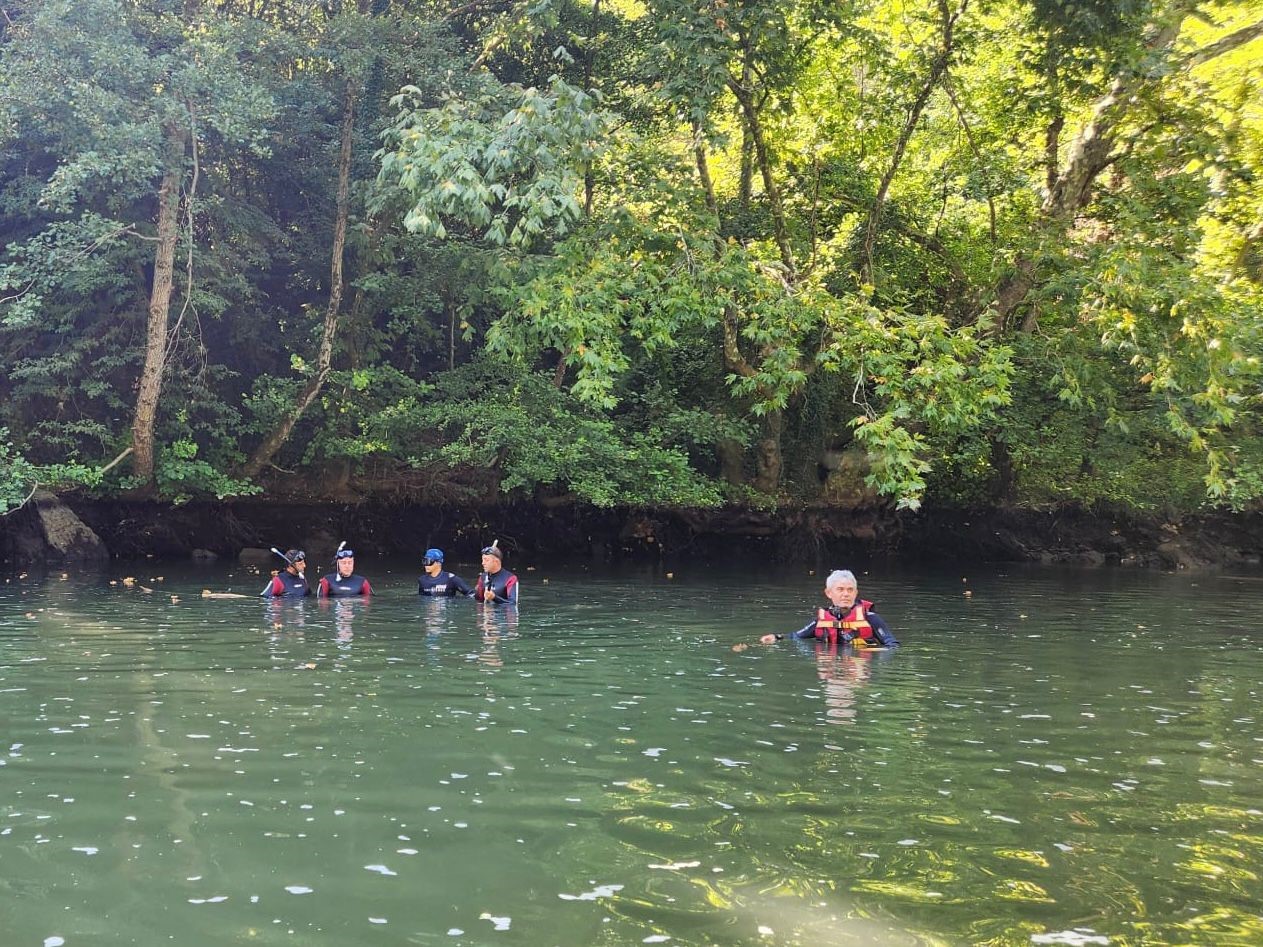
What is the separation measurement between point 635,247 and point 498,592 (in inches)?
238

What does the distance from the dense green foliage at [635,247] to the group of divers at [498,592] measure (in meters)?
3.26

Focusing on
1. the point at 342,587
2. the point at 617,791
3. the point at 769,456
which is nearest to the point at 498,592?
the point at 342,587

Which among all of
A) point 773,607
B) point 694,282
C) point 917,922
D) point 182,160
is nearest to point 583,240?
point 694,282

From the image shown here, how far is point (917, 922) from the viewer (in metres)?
4.78

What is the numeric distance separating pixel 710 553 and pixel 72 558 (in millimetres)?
16596

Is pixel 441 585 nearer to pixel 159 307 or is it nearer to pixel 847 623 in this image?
pixel 847 623

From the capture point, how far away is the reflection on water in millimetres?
4883

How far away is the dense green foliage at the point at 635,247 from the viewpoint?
18219mm

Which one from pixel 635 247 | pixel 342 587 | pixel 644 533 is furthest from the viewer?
pixel 644 533

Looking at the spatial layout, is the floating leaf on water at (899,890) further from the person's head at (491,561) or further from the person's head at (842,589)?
the person's head at (491,561)

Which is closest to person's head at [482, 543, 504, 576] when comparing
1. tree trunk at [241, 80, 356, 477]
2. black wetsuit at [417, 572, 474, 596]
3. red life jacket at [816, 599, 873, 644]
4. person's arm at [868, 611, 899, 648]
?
black wetsuit at [417, 572, 474, 596]

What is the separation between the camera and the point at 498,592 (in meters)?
17.3

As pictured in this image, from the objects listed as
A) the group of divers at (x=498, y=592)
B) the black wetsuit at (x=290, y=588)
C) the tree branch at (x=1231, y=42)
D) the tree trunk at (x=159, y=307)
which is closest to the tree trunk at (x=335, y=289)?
the tree trunk at (x=159, y=307)

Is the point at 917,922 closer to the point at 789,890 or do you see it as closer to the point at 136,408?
the point at 789,890
